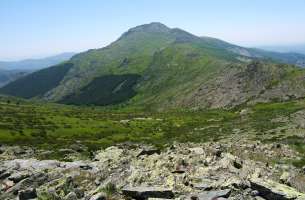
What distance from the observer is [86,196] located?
112 ft

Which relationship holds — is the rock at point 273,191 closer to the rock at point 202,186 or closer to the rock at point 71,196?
the rock at point 202,186

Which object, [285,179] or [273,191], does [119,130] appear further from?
[273,191]

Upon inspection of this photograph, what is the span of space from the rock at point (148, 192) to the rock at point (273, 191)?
6120 mm

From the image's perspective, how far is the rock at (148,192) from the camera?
1276 inches

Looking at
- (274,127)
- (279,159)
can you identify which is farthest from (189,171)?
(274,127)

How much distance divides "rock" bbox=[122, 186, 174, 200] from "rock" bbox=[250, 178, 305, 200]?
20.1 ft

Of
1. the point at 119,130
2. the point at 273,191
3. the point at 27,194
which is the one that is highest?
the point at 273,191

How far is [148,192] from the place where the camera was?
107 ft

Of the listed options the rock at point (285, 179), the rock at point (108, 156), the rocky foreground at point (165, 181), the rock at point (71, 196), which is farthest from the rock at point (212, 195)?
the rock at point (108, 156)

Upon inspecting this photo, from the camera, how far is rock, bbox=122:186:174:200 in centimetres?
3241

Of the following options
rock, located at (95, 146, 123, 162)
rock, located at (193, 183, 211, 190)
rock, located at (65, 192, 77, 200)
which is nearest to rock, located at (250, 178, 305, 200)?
rock, located at (193, 183, 211, 190)

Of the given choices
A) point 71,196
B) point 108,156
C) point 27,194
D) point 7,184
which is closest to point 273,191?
point 71,196

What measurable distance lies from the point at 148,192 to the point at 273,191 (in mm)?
8618

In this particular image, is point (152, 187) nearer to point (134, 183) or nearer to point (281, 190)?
point (134, 183)
